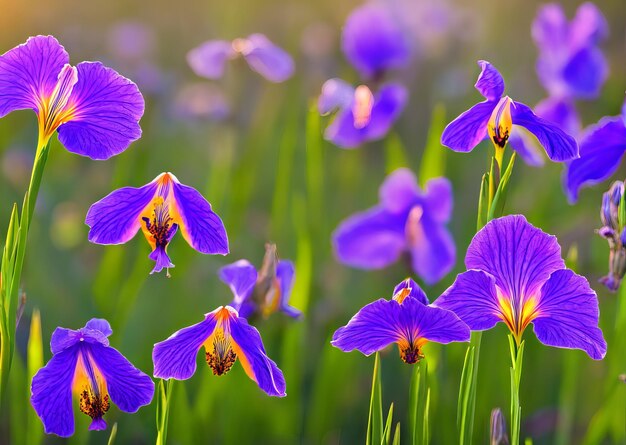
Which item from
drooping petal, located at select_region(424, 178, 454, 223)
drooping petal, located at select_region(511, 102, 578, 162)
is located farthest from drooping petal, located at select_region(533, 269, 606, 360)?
drooping petal, located at select_region(424, 178, 454, 223)

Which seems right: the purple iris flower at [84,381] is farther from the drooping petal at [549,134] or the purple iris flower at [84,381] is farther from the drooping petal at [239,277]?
the drooping petal at [549,134]

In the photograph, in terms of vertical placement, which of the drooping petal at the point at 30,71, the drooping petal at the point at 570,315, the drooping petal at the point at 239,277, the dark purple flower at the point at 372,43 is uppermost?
the dark purple flower at the point at 372,43

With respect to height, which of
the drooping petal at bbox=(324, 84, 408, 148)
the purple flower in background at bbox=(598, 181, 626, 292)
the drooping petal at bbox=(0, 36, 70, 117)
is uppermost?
the drooping petal at bbox=(324, 84, 408, 148)

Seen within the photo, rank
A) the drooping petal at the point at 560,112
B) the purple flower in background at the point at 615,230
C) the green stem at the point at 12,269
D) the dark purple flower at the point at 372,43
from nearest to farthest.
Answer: the green stem at the point at 12,269 < the purple flower in background at the point at 615,230 < the drooping petal at the point at 560,112 < the dark purple flower at the point at 372,43

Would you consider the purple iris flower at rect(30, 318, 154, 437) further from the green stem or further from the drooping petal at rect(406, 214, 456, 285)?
the drooping petal at rect(406, 214, 456, 285)

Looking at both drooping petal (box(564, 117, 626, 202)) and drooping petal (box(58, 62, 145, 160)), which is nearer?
drooping petal (box(58, 62, 145, 160))

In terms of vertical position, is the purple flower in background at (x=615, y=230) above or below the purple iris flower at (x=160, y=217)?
above

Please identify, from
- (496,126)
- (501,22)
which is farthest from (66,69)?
(501,22)

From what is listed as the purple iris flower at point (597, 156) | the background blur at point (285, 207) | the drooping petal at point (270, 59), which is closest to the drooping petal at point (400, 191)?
the background blur at point (285, 207)
